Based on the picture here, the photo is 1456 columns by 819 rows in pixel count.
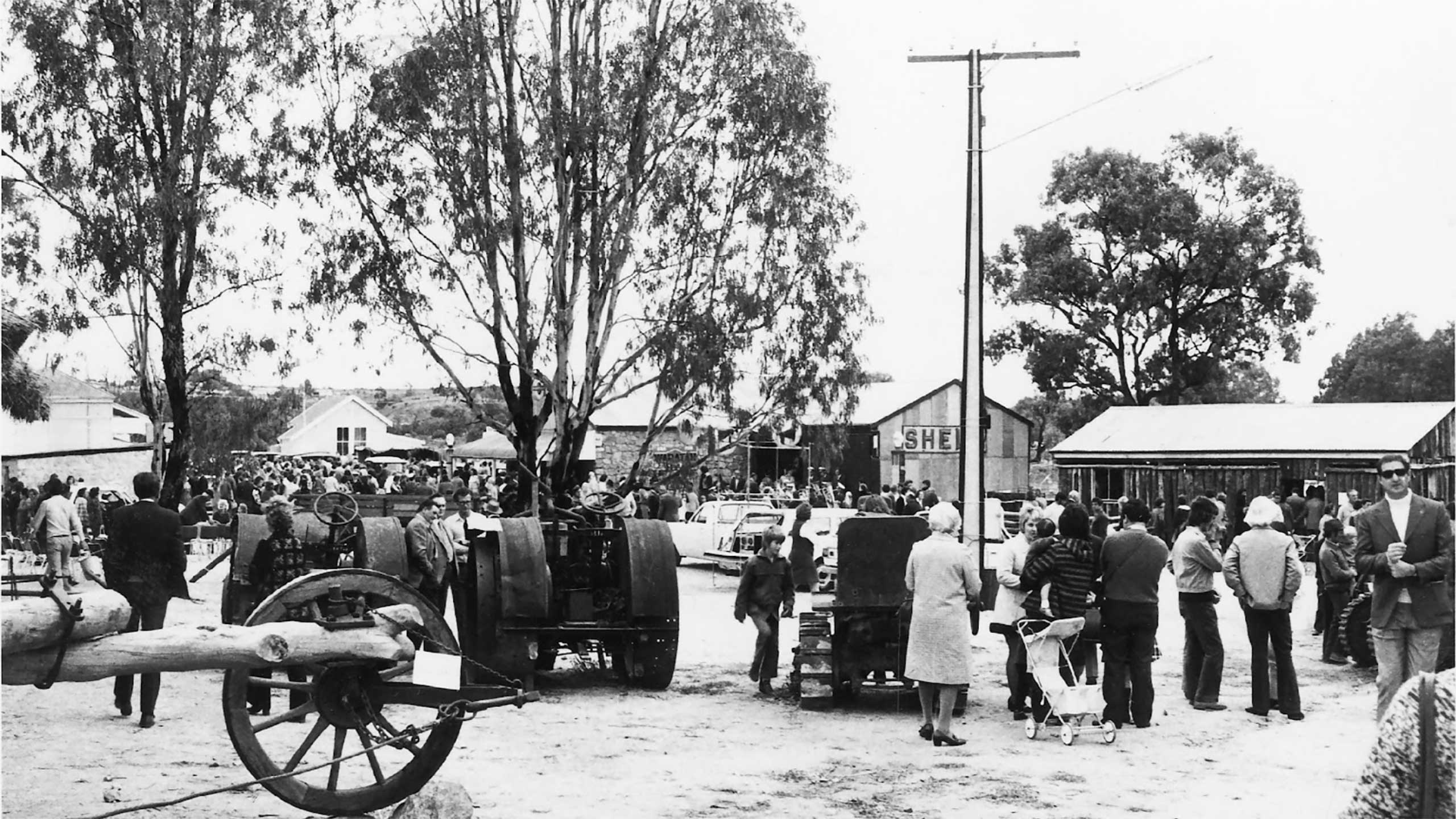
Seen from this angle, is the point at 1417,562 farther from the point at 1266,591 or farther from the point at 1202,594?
the point at 1202,594

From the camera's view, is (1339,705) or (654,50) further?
(654,50)

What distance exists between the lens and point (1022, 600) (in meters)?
11.5

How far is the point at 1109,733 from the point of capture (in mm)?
10484

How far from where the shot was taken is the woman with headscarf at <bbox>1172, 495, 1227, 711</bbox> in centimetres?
1177

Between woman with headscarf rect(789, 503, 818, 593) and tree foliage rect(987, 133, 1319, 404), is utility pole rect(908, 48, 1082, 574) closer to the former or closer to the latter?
woman with headscarf rect(789, 503, 818, 593)

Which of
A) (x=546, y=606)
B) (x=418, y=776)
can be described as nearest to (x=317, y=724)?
(x=418, y=776)

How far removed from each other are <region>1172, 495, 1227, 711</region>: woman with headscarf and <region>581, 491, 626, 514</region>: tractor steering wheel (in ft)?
15.6

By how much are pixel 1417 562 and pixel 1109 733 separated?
2.35m

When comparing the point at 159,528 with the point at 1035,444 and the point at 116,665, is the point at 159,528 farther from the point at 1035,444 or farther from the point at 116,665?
the point at 1035,444

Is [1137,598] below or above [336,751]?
above

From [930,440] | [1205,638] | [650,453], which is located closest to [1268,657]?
[1205,638]

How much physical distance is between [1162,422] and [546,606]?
29035 millimetres

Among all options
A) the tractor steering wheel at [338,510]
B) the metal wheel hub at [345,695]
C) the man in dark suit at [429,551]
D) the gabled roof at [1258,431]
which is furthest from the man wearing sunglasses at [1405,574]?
the gabled roof at [1258,431]

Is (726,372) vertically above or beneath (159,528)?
above
